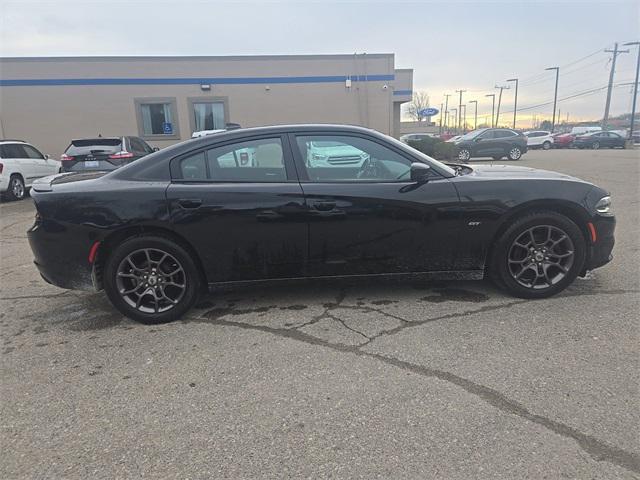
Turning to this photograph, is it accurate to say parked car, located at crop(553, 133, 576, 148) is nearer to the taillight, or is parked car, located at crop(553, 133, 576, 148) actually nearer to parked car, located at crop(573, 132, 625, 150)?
parked car, located at crop(573, 132, 625, 150)

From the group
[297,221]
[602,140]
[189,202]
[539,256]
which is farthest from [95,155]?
[602,140]

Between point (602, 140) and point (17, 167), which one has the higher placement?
point (602, 140)

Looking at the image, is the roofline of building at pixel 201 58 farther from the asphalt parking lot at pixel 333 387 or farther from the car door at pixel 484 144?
the asphalt parking lot at pixel 333 387

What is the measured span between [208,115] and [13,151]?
7983mm

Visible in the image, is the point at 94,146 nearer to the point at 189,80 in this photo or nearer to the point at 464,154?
the point at 189,80

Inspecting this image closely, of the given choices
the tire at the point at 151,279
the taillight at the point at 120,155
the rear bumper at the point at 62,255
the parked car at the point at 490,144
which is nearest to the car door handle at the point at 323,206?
the tire at the point at 151,279

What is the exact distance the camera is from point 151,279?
3658 mm

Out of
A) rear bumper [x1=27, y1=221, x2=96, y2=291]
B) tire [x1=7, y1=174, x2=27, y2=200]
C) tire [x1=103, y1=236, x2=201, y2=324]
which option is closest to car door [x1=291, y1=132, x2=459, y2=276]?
tire [x1=103, y1=236, x2=201, y2=324]

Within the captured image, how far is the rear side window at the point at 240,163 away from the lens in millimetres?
3656

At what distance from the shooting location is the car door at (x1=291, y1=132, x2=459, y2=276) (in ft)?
12.0

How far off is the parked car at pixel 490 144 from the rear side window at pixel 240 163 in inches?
707

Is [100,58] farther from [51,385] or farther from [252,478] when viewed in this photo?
[252,478]

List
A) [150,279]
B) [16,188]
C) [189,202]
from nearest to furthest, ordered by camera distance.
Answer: [189,202], [150,279], [16,188]

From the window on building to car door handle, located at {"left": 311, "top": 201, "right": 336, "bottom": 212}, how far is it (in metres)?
15.9
